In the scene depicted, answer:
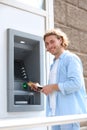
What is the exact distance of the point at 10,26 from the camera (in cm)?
221

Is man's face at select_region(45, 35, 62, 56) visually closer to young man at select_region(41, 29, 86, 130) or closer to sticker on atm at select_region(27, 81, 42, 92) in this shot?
young man at select_region(41, 29, 86, 130)

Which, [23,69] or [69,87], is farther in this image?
[23,69]

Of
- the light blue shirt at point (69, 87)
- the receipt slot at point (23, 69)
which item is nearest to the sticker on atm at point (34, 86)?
the receipt slot at point (23, 69)

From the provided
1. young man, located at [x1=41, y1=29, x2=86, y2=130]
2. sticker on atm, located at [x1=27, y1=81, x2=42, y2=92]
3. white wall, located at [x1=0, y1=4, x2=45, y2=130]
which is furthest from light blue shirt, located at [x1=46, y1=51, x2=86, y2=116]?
white wall, located at [x1=0, y1=4, x2=45, y2=130]

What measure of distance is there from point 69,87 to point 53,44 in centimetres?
32

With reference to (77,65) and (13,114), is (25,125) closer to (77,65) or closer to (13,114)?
(77,65)

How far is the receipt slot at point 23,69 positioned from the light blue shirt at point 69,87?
0.84 feet

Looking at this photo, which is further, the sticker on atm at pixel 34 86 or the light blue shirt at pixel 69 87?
the sticker on atm at pixel 34 86

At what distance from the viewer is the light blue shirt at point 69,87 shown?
6.30 feet

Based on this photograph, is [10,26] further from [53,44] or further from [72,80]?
[72,80]

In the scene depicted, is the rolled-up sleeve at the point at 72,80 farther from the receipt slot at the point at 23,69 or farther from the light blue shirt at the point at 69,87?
the receipt slot at the point at 23,69

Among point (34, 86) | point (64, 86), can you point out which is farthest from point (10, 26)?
point (64, 86)

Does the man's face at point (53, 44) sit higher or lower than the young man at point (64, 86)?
higher

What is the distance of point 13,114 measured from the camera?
217cm
